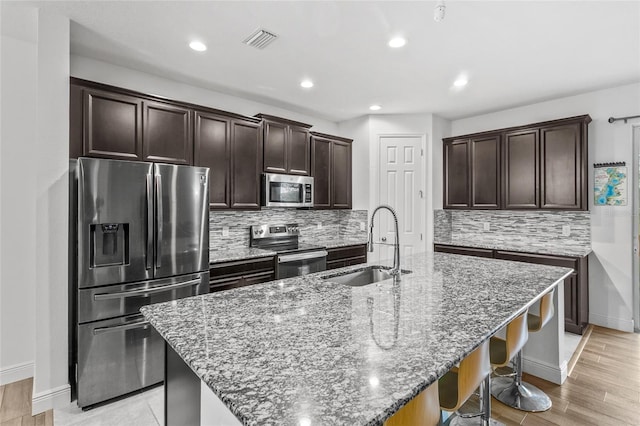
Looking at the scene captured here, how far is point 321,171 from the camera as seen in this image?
4.52 m

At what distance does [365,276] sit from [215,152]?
207cm

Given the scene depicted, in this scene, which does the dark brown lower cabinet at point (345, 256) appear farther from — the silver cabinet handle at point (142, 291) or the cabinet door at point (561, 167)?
the cabinet door at point (561, 167)

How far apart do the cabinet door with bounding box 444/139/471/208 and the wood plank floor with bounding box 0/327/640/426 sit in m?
2.29

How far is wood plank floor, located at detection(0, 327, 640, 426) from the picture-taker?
2139 mm

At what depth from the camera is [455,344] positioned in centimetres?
107

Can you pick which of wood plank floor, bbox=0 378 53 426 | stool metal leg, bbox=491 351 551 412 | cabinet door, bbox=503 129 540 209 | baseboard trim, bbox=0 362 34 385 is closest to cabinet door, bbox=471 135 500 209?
cabinet door, bbox=503 129 540 209

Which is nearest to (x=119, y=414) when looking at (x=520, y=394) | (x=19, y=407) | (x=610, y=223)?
(x=19, y=407)

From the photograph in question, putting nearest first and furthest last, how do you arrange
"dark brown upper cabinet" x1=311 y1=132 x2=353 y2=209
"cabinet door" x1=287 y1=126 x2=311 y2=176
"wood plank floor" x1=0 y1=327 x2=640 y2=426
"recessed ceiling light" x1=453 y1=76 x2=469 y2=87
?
"wood plank floor" x1=0 y1=327 x2=640 y2=426, "recessed ceiling light" x1=453 y1=76 x2=469 y2=87, "cabinet door" x1=287 y1=126 x2=311 y2=176, "dark brown upper cabinet" x1=311 y1=132 x2=353 y2=209

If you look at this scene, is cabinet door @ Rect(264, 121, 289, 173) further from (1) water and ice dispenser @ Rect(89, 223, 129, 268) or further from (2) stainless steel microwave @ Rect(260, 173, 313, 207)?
(1) water and ice dispenser @ Rect(89, 223, 129, 268)

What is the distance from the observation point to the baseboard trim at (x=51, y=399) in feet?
7.29

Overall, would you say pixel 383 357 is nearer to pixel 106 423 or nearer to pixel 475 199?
pixel 106 423

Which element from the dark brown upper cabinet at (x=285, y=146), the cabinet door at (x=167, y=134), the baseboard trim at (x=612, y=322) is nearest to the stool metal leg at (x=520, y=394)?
the baseboard trim at (x=612, y=322)

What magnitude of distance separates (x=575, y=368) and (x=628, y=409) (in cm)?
56

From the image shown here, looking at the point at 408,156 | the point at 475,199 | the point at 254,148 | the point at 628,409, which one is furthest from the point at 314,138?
the point at 628,409
